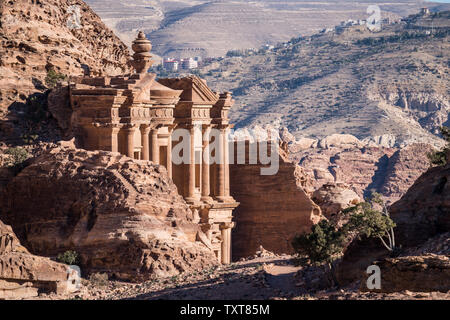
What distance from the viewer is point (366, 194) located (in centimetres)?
14862

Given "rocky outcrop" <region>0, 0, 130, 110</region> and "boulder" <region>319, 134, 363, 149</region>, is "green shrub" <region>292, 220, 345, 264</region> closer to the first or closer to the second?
"rocky outcrop" <region>0, 0, 130, 110</region>

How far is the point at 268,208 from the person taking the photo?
7450 centimetres

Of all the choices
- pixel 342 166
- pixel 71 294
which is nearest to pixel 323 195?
pixel 71 294

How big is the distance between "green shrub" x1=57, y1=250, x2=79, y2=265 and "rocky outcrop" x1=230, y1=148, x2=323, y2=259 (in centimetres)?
2115

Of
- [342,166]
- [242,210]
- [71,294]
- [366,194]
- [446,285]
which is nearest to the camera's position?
[446,285]

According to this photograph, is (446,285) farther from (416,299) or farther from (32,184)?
(32,184)

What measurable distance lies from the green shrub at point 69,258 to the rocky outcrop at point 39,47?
11695 millimetres

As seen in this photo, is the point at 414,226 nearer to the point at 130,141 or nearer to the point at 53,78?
the point at 130,141

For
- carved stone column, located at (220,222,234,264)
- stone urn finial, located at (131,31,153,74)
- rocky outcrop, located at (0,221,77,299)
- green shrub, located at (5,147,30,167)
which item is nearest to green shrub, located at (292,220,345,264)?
rocky outcrop, located at (0,221,77,299)

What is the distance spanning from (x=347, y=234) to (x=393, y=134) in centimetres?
Result: 13866

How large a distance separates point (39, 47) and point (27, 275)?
2065 cm

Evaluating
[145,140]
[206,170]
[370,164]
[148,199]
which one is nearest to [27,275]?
[148,199]

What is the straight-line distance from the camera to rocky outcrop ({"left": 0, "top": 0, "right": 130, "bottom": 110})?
64.8m

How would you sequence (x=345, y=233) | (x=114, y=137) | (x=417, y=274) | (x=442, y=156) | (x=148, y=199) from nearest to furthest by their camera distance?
(x=417, y=274) → (x=345, y=233) → (x=148, y=199) → (x=442, y=156) → (x=114, y=137)
